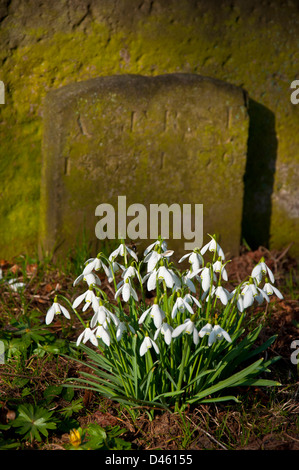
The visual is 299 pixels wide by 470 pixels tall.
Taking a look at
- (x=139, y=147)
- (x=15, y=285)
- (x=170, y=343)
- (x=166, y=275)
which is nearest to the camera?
(x=166, y=275)

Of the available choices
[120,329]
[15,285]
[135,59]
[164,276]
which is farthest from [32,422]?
[135,59]

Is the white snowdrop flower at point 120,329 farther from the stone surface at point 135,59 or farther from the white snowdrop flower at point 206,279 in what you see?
the stone surface at point 135,59

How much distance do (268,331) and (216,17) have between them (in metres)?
2.07

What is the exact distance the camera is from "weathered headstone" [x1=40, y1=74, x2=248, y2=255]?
3.19m

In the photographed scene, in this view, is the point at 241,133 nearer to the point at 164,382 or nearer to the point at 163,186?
the point at 163,186

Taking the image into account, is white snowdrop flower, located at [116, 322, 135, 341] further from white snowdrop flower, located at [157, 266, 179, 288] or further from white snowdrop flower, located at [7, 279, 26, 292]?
white snowdrop flower, located at [7, 279, 26, 292]

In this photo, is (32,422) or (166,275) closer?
(166,275)

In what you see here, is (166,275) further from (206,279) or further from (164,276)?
(206,279)

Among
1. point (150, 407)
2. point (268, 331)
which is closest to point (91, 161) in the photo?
point (268, 331)

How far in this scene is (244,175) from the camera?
11.3 feet

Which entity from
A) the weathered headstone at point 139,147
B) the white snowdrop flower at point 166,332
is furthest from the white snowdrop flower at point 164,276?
the weathered headstone at point 139,147

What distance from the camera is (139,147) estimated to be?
3.28 metres

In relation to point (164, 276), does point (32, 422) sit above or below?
below

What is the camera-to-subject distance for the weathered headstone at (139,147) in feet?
10.5
